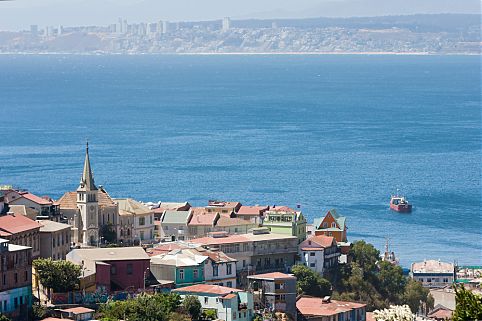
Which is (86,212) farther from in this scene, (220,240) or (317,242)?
(317,242)

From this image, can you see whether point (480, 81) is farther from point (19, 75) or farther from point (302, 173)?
point (302, 173)

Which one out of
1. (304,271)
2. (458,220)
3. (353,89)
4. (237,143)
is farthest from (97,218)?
(353,89)

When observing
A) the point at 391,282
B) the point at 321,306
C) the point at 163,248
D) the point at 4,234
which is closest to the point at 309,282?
the point at 321,306

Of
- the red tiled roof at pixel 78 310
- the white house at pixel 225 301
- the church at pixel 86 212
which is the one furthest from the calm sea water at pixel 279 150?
the red tiled roof at pixel 78 310

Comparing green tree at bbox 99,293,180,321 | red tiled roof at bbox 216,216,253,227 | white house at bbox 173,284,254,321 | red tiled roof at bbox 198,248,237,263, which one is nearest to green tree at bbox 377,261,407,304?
red tiled roof at bbox 216,216,253,227

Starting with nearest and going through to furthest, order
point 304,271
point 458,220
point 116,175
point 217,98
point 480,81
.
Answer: point 304,271, point 458,220, point 116,175, point 217,98, point 480,81

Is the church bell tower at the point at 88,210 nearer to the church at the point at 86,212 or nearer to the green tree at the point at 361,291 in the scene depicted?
the church at the point at 86,212
